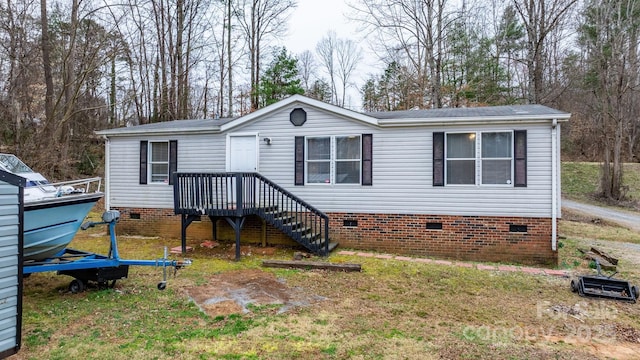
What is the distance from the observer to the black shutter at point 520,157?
789 centimetres

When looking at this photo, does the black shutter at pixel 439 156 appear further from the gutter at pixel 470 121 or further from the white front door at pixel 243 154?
the white front door at pixel 243 154

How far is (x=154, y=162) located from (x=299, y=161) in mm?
4434

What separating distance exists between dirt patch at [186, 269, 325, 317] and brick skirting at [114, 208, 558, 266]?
301 centimetres

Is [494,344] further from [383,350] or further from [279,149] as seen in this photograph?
[279,149]

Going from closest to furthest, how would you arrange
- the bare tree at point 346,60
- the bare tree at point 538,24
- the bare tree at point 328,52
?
1. the bare tree at point 538,24
2. the bare tree at point 346,60
3. the bare tree at point 328,52

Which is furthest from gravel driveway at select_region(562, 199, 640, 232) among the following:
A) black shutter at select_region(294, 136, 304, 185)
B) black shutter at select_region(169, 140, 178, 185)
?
black shutter at select_region(169, 140, 178, 185)

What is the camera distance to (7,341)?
10.2ft

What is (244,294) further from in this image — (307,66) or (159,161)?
(307,66)

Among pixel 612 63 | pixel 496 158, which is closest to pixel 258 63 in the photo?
pixel 496 158

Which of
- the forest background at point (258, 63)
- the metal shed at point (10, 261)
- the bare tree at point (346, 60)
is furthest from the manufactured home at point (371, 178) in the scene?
the bare tree at point (346, 60)

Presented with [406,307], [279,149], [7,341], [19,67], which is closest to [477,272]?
[406,307]

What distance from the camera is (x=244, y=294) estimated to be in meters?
5.57

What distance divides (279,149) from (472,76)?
14993 mm

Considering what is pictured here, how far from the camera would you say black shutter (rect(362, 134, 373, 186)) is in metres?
8.89
